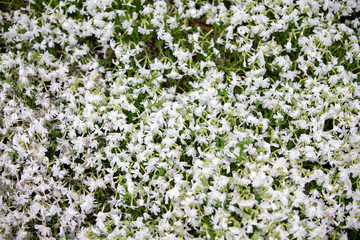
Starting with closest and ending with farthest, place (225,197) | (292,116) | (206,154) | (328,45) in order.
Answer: (225,197) → (206,154) → (292,116) → (328,45)

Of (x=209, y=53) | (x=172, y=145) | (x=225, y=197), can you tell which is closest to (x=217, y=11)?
(x=209, y=53)

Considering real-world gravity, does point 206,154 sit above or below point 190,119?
below

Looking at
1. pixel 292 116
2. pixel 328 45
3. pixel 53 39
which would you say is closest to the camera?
pixel 292 116

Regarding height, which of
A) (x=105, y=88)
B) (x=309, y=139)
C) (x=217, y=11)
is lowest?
(x=309, y=139)

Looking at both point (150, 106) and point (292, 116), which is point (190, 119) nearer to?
point (150, 106)

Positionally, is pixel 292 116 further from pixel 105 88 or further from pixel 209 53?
pixel 105 88

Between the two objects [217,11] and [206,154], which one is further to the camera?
[217,11]
